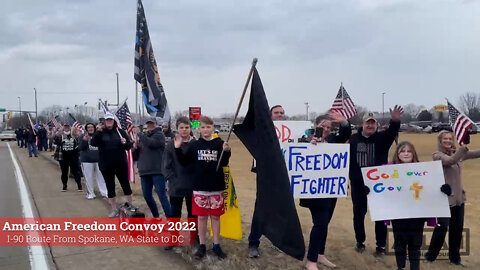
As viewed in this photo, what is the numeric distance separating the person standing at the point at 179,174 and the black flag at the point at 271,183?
1.07m

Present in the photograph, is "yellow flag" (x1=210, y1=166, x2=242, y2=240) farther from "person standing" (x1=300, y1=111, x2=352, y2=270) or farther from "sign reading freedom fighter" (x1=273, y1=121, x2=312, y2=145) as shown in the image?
"person standing" (x1=300, y1=111, x2=352, y2=270)

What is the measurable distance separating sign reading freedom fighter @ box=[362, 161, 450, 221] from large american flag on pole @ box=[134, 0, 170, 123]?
5.34m

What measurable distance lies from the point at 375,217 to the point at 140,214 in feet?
10.9

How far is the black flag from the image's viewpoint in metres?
4.23

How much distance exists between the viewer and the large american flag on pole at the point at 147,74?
962 centimetres

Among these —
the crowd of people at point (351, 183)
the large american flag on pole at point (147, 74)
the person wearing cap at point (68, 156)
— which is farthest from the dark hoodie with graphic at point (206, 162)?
the person wearing cap at point (68, 156)

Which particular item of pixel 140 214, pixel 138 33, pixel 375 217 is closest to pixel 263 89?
pixel 375 217

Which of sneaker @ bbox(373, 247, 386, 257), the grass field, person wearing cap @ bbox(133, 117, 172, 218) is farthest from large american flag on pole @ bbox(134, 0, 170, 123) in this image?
sneaker @ bbox(373, 247, 386, 257)

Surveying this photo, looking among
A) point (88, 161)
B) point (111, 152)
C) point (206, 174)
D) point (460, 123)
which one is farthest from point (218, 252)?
point (88, 161)

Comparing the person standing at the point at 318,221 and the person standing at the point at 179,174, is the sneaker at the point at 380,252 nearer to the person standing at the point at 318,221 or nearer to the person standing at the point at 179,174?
the person standing at the point at 318,221

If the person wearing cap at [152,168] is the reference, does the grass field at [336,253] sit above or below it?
below

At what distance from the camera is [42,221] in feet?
24.5

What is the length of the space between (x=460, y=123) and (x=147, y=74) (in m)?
6.55

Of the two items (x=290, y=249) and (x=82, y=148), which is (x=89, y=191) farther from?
(x=290, y=249)
